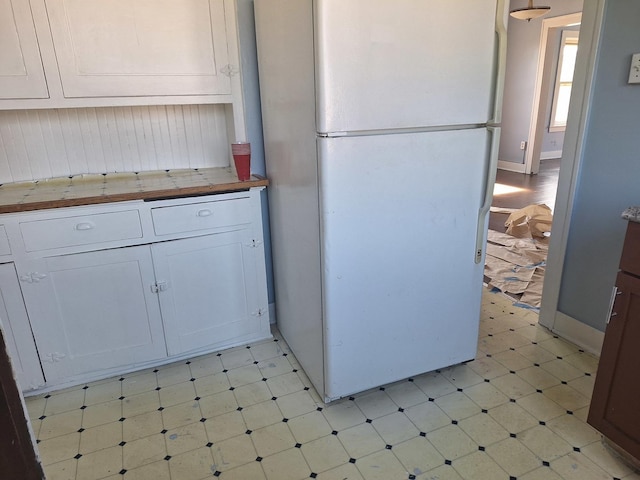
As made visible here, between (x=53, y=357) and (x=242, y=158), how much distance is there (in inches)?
48.3

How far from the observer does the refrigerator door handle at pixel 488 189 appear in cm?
170

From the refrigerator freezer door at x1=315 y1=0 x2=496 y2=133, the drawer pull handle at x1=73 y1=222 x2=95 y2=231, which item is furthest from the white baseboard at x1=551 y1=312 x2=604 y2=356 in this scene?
the drawer pull handle at x1=73 y1=222 x2=95 y2=231

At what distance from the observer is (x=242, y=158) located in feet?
6.77

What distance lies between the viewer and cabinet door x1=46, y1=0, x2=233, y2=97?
178 cm

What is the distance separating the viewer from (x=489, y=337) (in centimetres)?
234

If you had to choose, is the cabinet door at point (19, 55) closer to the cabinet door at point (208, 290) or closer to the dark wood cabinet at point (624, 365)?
the cabinet door at point (208, 290)

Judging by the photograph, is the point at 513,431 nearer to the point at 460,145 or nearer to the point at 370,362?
the point at 370,362

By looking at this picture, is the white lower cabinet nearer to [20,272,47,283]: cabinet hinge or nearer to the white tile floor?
[20,272,47,283]: cabinet hinge

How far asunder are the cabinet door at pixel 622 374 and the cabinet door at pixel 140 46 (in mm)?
1816

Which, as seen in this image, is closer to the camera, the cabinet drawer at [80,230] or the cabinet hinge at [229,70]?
the cabinet drawer at [80,230]


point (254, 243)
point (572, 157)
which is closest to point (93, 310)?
point (254, 243)

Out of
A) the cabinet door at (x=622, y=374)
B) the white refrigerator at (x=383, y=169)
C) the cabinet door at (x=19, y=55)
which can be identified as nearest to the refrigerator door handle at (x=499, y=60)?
the white refrigerator at (x=383, y=169)

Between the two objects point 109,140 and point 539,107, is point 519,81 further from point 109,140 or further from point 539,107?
point 109,140

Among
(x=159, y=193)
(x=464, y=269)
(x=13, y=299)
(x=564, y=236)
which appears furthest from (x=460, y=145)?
(x=13, y=299)
